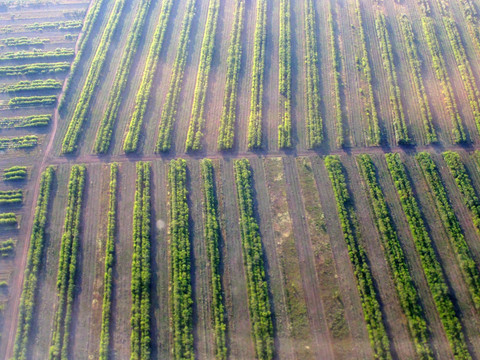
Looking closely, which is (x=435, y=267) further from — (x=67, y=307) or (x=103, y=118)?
(x=103, y=118)

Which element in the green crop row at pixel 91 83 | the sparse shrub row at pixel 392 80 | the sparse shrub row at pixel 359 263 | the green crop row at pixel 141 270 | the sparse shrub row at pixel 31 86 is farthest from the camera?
the sparse shrub row at pixel 31 86

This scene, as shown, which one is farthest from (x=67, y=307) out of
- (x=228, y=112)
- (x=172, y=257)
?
(x=228, y=112)

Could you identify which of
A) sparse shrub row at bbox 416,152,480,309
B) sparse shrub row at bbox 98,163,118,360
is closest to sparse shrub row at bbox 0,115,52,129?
sparse shrub row at bbox 98,163,118,360

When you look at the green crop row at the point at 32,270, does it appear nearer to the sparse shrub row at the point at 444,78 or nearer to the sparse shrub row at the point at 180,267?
the sparse shrub row at the point at 180,267

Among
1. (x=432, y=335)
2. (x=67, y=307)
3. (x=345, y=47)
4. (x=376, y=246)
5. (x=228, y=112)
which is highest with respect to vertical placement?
(x=345, y=47)

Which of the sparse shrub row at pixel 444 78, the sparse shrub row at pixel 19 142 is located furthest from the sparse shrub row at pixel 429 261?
the sparse shrub row at pixel 19 142

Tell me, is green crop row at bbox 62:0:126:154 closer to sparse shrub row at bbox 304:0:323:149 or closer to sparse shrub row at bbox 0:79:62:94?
sparse shrub row at bbox 0:79:62:94
